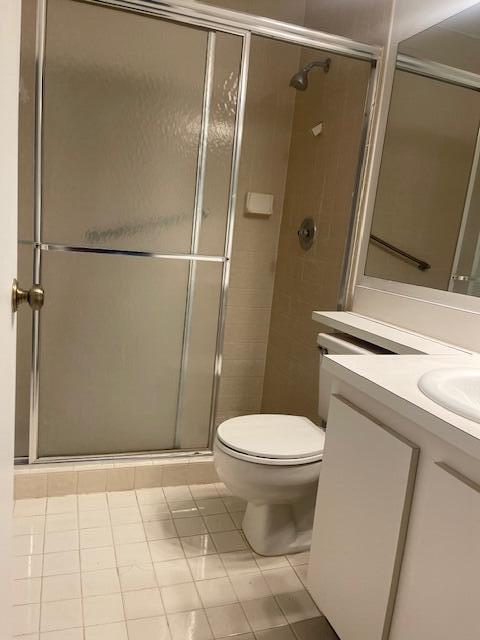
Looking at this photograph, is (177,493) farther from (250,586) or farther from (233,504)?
(250,586)

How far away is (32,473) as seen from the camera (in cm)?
192

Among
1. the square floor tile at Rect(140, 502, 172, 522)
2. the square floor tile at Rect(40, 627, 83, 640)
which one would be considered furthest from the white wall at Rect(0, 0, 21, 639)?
the square floor tile at Rect(140, 502, 172, 522)

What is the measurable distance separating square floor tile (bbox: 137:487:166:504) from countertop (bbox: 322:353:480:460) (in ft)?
3.91

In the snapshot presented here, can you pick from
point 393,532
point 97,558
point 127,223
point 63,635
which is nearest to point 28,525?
point 97,558

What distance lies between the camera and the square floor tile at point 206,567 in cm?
157

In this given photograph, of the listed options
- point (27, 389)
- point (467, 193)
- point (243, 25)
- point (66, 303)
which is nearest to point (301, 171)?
point (243, 25)

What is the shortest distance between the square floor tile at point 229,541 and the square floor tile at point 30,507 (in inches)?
27.4

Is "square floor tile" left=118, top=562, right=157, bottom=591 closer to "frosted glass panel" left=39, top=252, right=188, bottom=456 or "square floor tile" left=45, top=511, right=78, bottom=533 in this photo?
"square floor tile" left=45, top=511, right=78, bottom=533

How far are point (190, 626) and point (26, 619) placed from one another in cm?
47

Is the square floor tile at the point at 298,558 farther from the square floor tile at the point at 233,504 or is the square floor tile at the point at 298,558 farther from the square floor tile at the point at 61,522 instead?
the square floor tile at the point at 61,522

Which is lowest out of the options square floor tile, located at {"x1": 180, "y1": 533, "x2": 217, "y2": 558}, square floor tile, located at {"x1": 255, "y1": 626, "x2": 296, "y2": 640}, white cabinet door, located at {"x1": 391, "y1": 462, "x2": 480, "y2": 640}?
square floor tile, located at {"x1": 180, "y1": 533, "x2": 217, "y2": 558}

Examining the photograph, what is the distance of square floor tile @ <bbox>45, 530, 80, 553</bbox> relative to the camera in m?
1.64

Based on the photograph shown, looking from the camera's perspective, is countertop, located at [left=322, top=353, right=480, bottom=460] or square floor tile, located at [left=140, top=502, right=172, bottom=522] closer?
countertop, located at [left=322, top=353, right=480, bottom=460]

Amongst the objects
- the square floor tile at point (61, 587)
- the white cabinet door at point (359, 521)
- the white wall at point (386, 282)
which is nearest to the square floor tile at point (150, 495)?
the square floor tile at point (61, 587)
